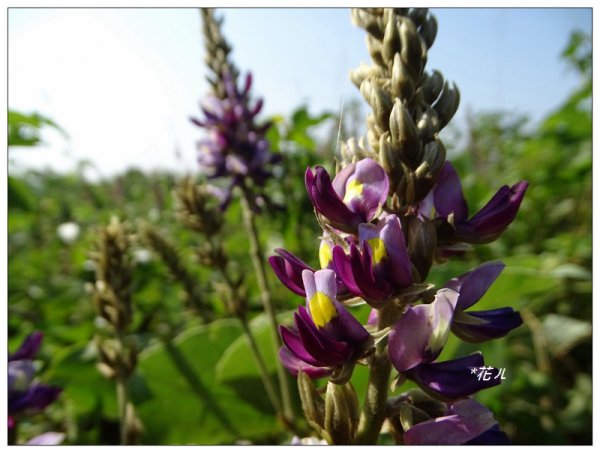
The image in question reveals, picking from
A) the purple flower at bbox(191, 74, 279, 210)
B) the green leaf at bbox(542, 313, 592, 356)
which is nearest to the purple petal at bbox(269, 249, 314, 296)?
the purple flower at bbox(191, 74, 279, 210)

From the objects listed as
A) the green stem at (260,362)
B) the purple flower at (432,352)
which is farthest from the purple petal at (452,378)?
the green stem at (260,362)

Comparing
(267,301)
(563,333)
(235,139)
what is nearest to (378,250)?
(267,301)

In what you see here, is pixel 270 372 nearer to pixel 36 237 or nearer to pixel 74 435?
pixel 74 435

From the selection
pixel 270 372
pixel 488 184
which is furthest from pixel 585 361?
pixel 488 184

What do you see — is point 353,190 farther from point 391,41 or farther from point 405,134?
point 391,41

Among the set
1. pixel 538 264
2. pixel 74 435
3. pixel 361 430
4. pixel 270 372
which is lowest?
pixel 74 435

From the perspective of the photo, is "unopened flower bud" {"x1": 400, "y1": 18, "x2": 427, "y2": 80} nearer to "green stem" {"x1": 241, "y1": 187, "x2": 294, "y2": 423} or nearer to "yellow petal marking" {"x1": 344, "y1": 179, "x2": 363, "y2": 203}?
"yellow petal marking" {"x1": 344, "y1": 179, "x2": 363, "y2": 203}
